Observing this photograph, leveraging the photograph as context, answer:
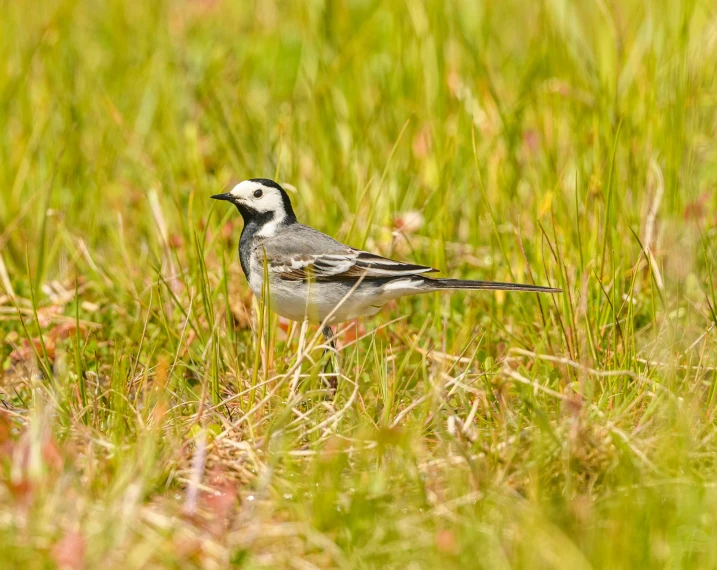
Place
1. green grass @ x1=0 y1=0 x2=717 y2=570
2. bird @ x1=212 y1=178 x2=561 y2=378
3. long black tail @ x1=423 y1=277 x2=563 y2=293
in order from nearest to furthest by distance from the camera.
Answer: green grass @ x1=0 y1=0 x2=717 y2=570 < long black tail @ x1=423 y1=277 x2=563 y2=293 < bird @ x1=212 y1=178 x2=561 y2=378

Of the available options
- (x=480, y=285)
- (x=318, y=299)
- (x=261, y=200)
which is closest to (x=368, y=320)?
(x=318, y=299)

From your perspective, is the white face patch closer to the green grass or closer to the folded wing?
the green grass

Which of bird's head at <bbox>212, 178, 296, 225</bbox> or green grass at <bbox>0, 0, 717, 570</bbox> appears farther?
bird's head at <bbox>212, 178, 296, 225</bbox>

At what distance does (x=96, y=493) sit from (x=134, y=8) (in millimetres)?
6027

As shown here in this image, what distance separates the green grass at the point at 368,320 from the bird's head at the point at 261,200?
145mm

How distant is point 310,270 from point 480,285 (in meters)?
0.77

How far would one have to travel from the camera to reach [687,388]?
11.1 feet

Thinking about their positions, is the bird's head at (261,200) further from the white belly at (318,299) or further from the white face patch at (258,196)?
the white belly at (318,299)

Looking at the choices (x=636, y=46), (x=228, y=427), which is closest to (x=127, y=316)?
(x=228, y=427)

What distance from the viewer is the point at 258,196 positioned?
15.1 ft

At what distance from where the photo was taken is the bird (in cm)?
418

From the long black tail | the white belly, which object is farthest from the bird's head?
the long black tail

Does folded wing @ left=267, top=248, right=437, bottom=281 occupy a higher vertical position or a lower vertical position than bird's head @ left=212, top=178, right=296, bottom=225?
lower

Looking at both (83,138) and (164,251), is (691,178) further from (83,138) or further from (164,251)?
(83,138)
